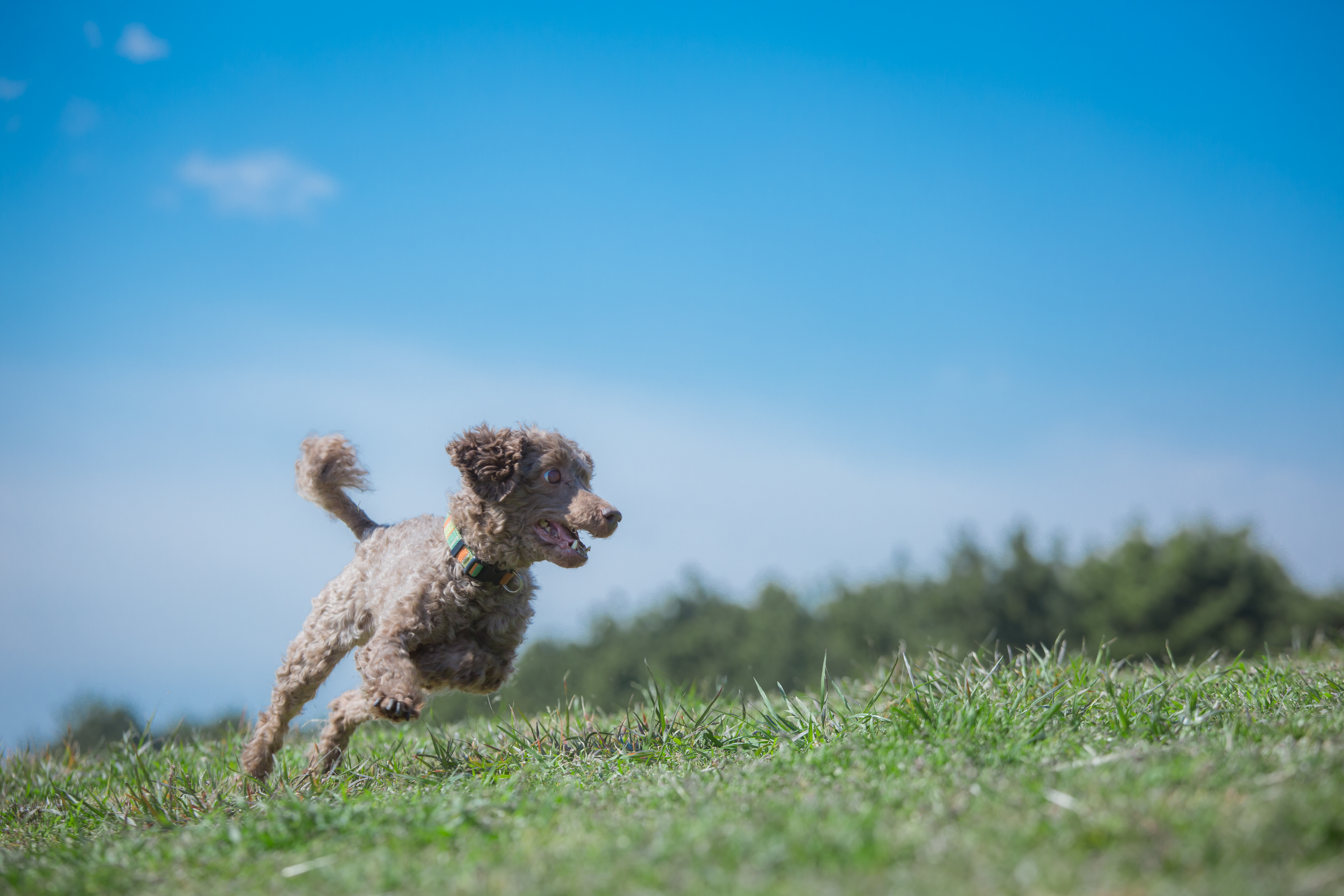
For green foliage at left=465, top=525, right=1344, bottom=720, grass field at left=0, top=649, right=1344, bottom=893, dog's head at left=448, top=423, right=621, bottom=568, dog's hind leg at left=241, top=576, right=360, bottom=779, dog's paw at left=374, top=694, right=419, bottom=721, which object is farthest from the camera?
green foliage at left=465, top=525, right=1344, bottom=720

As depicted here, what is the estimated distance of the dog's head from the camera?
4.93 m

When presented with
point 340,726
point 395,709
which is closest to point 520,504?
point 395,709

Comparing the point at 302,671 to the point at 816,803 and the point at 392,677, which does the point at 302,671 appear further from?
the point at 816,803

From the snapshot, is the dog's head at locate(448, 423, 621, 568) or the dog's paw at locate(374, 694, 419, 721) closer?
the dog's paw at locate(374, 694, 419, 721)

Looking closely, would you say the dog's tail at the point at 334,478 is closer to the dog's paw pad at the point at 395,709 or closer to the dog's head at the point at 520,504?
the dog's head at the point at 520,504

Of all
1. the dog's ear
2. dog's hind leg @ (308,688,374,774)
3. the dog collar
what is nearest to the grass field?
dog's hind leg @ (308,688,374,774)

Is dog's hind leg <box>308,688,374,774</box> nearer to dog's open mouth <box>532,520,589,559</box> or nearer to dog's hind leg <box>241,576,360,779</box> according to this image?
dog's hind leg <box>241,576,360,779</box>

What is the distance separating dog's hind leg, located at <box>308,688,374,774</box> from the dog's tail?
1.37m

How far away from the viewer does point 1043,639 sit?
133 ft

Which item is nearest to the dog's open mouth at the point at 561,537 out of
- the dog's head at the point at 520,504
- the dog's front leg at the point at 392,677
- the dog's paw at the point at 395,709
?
the dog's head at the point at 520,504

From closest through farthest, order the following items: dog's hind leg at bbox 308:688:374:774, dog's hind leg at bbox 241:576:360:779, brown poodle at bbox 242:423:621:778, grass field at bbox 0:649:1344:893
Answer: grass field at bbox 0:649:1344:893 < dog's hind leg at bbox 308:688:374:774 < brown poodle at bbox 242:423:621:778 < dog's hind leg at bbox 241:576:360:779

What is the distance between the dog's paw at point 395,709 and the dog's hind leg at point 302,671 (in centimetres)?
117

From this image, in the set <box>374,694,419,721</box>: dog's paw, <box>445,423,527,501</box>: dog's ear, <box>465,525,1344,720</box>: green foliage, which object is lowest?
<box>465,525,1344,720</box>: green foliage

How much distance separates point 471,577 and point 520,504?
1.56ft
